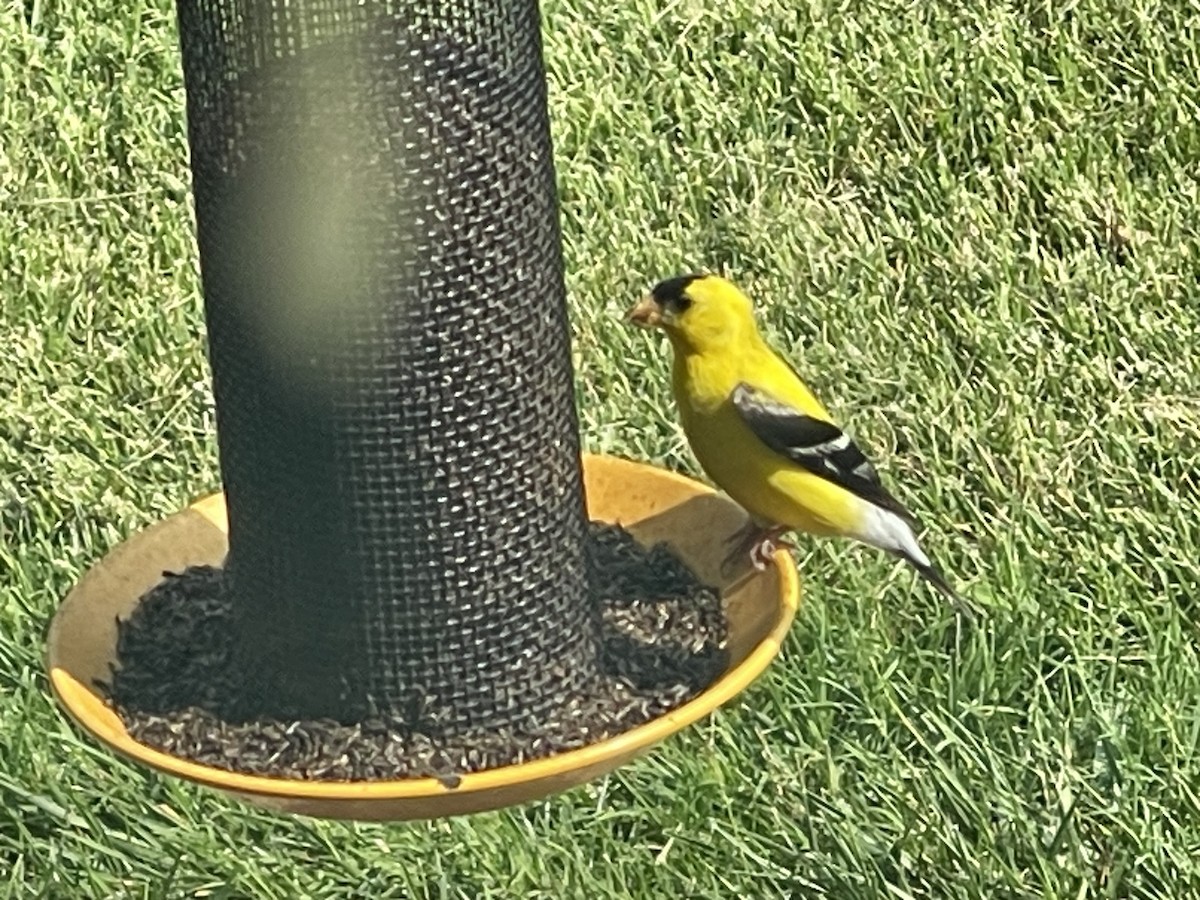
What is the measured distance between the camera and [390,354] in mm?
3014

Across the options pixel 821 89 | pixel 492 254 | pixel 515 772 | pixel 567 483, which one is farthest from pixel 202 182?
pixel 821 89

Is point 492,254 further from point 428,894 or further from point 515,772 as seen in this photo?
point 428,894

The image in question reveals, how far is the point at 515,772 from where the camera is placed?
9.21 ft

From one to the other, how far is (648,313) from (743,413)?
0.23m

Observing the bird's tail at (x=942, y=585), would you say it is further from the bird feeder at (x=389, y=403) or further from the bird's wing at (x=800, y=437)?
the bird feeder at (x=389, y=403)

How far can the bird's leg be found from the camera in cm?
340

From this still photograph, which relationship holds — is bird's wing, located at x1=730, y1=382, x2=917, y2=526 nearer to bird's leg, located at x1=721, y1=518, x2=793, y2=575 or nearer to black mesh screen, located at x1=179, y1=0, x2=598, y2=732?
bird's leg, located at x1=721, y1=518, x2=793, y2=575

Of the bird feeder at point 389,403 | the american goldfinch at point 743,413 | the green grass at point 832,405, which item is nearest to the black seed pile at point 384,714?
the bird feeder at point 389,403

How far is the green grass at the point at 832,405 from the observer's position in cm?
436

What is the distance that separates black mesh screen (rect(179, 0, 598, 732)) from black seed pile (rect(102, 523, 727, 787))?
0.04 m

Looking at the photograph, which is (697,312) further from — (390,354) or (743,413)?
(390,354)

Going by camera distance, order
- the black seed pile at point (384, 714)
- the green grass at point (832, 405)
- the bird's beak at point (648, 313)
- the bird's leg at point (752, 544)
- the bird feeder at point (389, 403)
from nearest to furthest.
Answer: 1. the bird feeder at point (389, 403)
2. the black seed pile at point (384, 714)
3. the bird's leg at point (752, 544)
4. the bird's beak at point (648, 313)
5. the green grass at point (832, 405)

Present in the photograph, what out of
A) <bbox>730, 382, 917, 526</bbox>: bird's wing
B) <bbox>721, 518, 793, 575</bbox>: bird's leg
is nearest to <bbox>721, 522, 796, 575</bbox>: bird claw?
<bbox>721, 518, 793, 575</bbox>: bird's leg

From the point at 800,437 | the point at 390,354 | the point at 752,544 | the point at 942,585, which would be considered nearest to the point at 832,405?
the point at 942,585
